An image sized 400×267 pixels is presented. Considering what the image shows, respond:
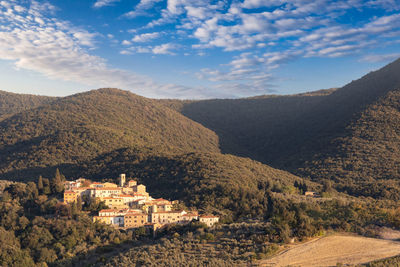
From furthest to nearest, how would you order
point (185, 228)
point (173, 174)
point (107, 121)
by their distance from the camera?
point (107, 121) → point (173, 174) → point (185, 228)

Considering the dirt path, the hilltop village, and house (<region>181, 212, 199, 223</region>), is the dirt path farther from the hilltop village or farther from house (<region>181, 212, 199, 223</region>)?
house (<region>181, 212, 199, 223</region>)

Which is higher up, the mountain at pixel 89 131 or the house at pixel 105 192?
the mountain at pixel 89 131

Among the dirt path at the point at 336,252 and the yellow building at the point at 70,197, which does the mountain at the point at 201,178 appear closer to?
the yellow building at the point at 70,197

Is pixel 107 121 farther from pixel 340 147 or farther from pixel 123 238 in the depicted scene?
pixel 123 238

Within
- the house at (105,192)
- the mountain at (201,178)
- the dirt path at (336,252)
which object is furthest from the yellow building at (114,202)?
the dirt path at (336,252)


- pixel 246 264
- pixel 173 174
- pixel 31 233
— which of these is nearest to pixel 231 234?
pixel 246 264

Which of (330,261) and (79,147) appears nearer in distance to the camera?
(330,261)
